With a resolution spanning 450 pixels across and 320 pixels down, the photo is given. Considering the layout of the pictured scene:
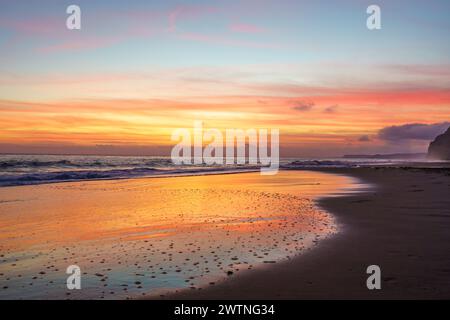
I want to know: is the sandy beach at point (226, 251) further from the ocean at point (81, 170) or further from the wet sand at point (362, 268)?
the ocean at point (81, 170)

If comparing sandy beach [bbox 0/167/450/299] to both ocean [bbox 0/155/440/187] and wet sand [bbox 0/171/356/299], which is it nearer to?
wet sand [bbox 0/171/356/299]

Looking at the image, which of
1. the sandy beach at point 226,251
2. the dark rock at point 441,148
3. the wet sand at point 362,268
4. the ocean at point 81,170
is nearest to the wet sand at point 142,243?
the sandy beach at point 226,251

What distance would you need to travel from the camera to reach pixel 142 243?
1116 cm

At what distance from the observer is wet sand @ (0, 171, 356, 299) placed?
780cm

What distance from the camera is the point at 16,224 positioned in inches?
544

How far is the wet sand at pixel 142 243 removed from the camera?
25.6ft

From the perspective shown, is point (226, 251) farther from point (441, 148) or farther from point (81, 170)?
point (441, 148)

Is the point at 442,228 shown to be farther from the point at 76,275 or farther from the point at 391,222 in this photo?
the point at 76,275

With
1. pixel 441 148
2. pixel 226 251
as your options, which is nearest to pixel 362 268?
pixel 226 251

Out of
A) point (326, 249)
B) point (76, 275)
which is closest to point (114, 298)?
Answer: point (76, 275)

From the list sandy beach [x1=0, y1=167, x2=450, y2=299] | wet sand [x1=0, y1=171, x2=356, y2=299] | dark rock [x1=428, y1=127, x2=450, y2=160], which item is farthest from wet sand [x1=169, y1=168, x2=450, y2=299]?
dark rock [x1=428, y1=127, x2=450, y2=160]
